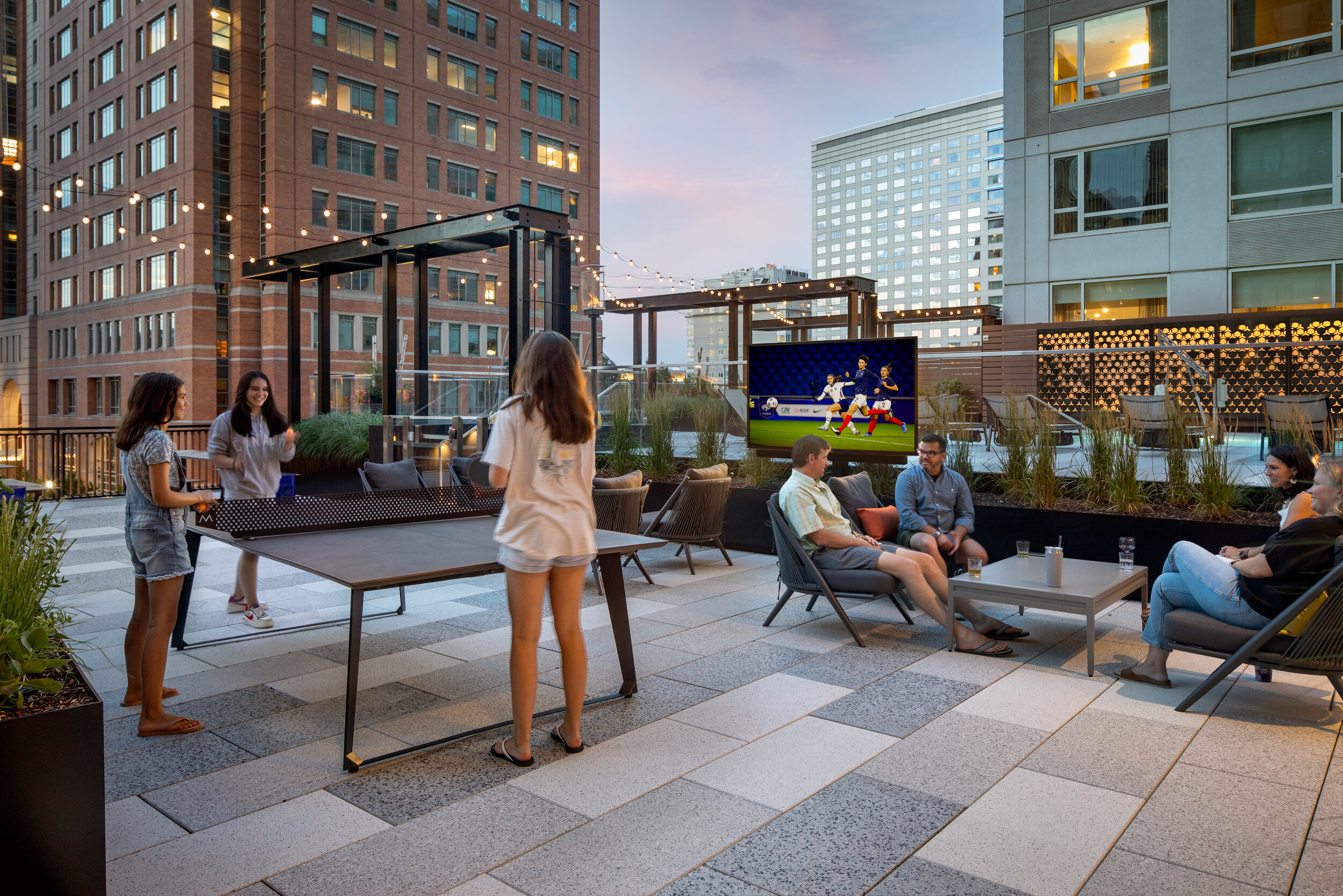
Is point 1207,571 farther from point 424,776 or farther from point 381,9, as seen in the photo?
point 381,9

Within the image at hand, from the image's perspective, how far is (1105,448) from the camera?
Result: 710 centimetres

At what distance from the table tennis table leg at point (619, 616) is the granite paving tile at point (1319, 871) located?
272 cm

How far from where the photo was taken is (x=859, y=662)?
504cm

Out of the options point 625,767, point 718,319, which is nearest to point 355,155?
point 718,319

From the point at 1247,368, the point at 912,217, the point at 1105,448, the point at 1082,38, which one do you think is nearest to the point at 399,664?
the point at 1105,448

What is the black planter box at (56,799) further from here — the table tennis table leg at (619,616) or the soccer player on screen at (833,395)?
the soccer player on screen at (833,395)

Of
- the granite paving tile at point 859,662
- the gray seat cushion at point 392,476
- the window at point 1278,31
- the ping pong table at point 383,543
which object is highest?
the window at point 1278,31

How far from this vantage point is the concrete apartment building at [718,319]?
2516cm

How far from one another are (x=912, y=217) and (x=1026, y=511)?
135 meters

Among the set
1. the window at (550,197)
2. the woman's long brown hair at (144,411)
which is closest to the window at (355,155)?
the window at (550,197)

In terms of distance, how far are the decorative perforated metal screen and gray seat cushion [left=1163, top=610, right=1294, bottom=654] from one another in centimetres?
712

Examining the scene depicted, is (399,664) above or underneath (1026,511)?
underneath

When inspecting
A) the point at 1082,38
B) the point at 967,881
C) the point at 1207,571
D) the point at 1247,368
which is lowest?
the point at 967,881

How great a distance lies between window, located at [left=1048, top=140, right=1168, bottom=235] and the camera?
656 inches
